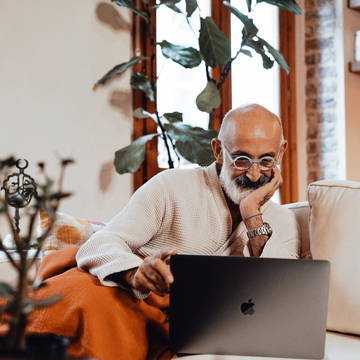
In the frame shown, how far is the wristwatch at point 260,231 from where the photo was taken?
2.01 metres

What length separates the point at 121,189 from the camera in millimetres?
3783

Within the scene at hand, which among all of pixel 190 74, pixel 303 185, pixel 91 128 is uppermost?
pixel 190 74

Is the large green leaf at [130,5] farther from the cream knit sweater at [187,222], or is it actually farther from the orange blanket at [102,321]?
the orange blanket at [102,321]

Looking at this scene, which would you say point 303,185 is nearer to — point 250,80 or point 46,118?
point 250,80

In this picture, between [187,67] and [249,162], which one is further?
[187,67]

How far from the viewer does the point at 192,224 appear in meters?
2.03

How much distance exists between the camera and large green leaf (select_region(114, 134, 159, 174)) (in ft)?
11.8

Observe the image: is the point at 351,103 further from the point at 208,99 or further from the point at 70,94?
the point at 70,94

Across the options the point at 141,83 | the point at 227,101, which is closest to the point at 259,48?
the point at 227,101

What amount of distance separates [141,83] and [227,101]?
874mm

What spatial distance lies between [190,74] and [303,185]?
3.98 feet

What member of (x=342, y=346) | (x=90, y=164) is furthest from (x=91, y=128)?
(x=342, y=346)

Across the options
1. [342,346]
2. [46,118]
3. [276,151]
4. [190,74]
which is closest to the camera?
[342,346]

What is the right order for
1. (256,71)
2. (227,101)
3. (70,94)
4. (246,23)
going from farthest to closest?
(256,71)
(227,101)
(246,23)
(70,94)
